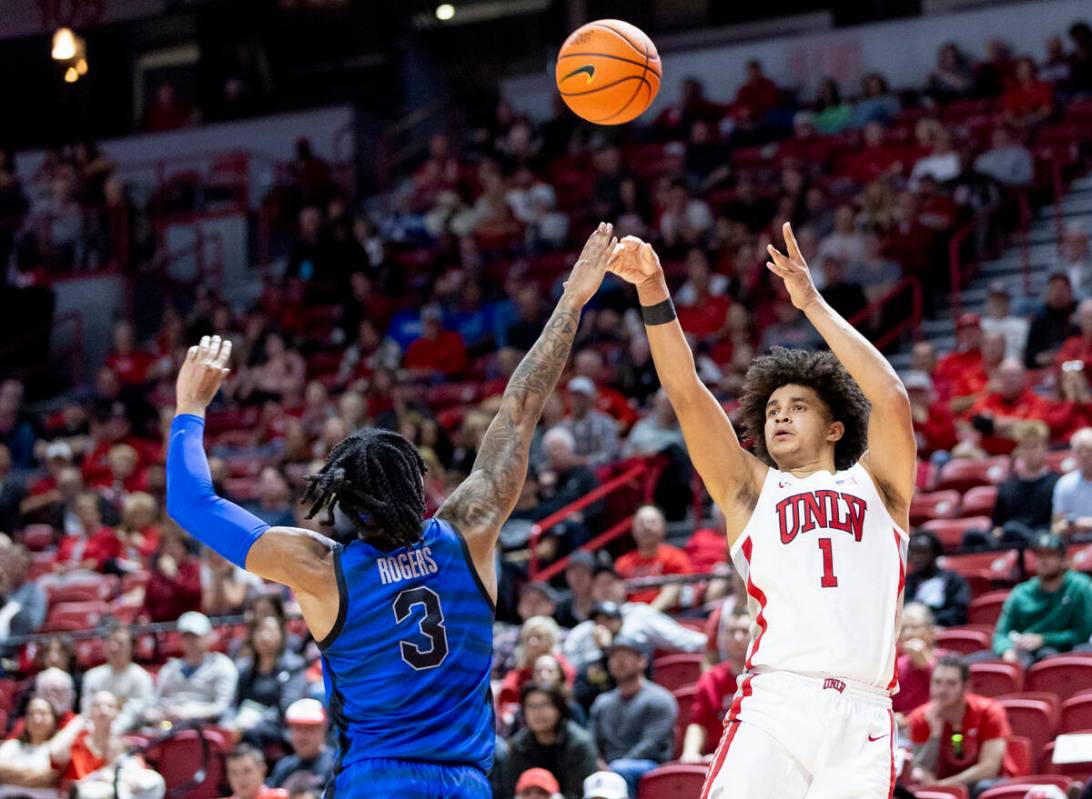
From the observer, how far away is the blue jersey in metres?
4.32

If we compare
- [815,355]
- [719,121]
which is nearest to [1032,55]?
[719,121]

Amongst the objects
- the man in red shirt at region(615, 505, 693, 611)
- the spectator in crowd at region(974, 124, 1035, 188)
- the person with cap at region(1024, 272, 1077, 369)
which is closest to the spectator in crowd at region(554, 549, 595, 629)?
the man in red shirt at region(615, 505, 693, 611)

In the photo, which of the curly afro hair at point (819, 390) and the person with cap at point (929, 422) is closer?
the curly afro hair at point (819, 390)

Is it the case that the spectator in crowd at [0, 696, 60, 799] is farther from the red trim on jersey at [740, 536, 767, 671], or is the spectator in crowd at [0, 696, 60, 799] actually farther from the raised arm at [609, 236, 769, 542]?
the red trim on jersey at [740, 536, 767, 671]

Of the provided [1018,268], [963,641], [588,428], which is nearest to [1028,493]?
[963,641]

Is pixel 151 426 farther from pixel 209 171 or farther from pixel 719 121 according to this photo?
pixel 719 121

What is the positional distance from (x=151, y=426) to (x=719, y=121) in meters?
7.75

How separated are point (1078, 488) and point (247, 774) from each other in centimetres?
553

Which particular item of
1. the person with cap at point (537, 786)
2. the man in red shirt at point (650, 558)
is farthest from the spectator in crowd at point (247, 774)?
the man in red shirt at point (650, 558)

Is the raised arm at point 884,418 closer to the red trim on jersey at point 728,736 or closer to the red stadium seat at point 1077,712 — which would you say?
the red trim on jersey at point 728,736

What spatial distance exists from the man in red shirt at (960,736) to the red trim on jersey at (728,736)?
12.5 ft

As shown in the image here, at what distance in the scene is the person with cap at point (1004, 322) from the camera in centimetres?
1384

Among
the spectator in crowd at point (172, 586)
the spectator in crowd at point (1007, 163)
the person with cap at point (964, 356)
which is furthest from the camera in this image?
the spectator in crowd at point (1007, 163)

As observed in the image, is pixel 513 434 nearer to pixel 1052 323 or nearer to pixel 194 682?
pixel 194 682
